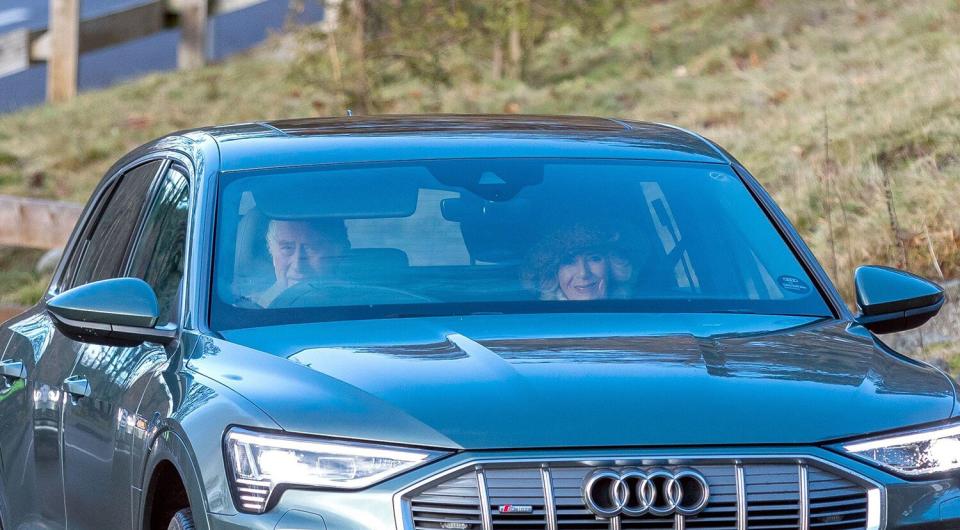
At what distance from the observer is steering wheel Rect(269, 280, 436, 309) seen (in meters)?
4.66

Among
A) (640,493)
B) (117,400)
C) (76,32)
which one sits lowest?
(640,493)

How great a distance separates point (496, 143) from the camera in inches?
208

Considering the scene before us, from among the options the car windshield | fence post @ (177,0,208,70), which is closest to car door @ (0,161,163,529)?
the car windshield

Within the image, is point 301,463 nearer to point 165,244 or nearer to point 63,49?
point 165,244

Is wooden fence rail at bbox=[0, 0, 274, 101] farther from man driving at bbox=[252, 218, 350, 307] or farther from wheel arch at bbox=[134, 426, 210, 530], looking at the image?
wheel arch at bbox=[134, 426, 210, 530]

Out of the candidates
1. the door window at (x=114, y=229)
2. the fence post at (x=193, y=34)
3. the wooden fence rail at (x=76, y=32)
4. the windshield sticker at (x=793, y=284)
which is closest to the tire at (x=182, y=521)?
the door window at (x=114, y=229)

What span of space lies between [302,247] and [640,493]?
5.10 feet

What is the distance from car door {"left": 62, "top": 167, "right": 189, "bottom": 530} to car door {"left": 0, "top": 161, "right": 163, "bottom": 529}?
0.13m

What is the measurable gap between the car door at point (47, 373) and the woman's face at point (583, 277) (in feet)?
4.49

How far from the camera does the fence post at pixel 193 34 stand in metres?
19.8

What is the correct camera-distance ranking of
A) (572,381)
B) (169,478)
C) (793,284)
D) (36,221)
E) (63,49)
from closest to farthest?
(572,381) → (169,478) → (793,284) → (36,221) → (63,49)

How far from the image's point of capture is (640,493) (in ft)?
11.8

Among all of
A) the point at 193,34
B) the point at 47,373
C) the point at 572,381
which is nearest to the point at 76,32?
the point at 193,34

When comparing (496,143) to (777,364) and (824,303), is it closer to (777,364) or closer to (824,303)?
(824,303)
